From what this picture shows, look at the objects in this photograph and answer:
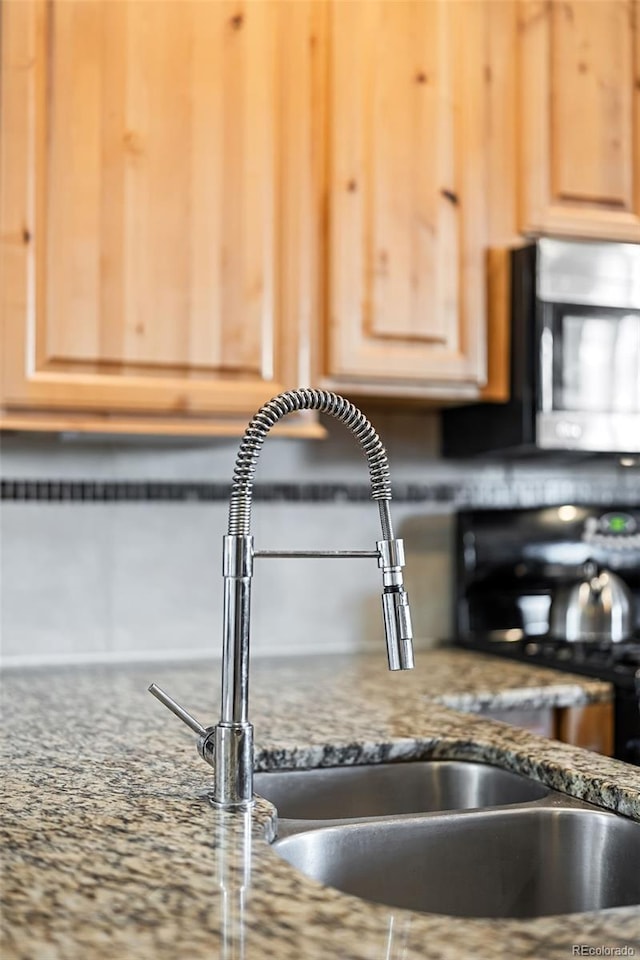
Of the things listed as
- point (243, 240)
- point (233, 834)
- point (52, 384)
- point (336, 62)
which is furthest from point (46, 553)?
point (233, 834)

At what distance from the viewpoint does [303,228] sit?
2043mm

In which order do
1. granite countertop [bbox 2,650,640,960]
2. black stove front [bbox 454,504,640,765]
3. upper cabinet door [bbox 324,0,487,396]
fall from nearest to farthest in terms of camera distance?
granite countertop [bbox 2,650,640,960] < upper cabinet door [bbox 324,0,487,396] < black stove front [bbox 454,504,640,765]

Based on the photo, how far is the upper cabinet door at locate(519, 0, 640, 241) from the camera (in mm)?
2230

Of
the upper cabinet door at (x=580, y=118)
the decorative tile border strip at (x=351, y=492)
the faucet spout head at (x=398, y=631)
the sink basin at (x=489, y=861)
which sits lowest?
the sink basin at (x=489, y=861)

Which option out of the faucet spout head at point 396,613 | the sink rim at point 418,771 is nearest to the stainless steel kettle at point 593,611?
the sink rim at point 418,771

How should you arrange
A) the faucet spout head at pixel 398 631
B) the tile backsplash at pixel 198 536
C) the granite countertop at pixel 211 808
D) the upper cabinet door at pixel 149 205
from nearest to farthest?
1. the granite countertop at pixel 211 808
2. the faucet spout head at pixel 398 631
3. the upper cabinet door at pixel 149 205
4. the tile backsplash at pixel 198 536

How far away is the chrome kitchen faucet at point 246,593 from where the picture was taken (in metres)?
1.15

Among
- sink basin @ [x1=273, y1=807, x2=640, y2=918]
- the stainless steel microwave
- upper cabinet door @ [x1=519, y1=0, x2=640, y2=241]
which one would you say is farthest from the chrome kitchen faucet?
upper cabinet door @ [x1=519, y1=0, x2=640, y2=241]

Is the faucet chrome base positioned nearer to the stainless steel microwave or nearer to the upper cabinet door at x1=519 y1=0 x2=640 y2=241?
the stainless steel microwave

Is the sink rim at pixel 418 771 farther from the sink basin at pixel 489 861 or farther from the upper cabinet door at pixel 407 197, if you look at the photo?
the upper cabinet door at pixel 407 197

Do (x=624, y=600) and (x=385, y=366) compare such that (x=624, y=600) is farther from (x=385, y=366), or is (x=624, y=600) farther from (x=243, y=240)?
(x=243, y=240)

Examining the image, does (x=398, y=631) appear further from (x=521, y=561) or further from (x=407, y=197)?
(x=521, y=561)

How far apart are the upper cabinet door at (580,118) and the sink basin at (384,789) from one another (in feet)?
3.88

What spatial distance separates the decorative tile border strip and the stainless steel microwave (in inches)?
13.2
